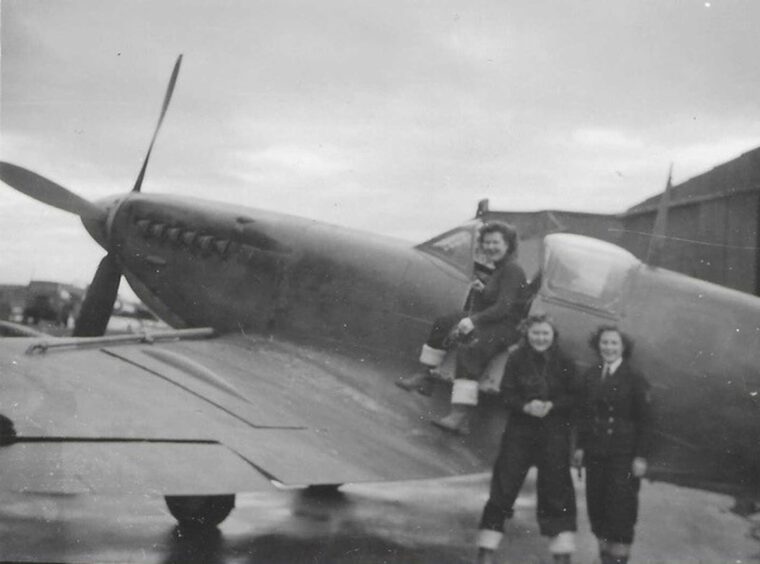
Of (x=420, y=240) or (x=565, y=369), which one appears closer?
(x=565, y=369)

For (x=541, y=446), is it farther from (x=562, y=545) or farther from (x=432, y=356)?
(x=432, y=356)

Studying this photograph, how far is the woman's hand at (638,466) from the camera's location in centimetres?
383

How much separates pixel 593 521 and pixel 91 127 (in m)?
3.99

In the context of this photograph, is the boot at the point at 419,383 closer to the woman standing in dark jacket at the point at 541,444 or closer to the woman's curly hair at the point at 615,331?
the woman standing in dark jacket at the point at 541,444

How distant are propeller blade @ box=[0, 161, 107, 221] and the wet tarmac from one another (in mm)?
2329

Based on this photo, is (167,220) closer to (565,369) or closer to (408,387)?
(408,387)

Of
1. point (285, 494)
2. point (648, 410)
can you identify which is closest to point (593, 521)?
point (648, 410)

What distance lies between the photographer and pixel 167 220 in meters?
6.50

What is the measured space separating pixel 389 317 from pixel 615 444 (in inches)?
73.2

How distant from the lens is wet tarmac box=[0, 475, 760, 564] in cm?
452

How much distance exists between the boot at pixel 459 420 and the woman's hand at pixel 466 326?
0.43 m

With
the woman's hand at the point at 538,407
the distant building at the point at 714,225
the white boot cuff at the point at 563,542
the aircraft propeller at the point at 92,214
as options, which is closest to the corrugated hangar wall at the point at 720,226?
the distant building at the point at 714,225

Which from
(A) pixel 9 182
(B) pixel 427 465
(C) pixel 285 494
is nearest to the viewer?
(B) pixel 427 465

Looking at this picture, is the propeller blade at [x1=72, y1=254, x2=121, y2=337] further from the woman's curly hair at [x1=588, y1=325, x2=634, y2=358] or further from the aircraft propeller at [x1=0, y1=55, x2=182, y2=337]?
the woman's curly hair at [x1=588, y1=325, x2=634, y2=358]
